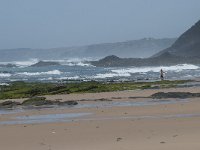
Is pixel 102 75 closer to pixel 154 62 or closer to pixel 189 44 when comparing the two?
pixel 154 62

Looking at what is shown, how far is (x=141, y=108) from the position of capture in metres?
17.9

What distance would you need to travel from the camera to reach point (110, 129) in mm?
12789

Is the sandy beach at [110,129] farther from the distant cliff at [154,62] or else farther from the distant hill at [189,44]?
the distant hill at [189,44]

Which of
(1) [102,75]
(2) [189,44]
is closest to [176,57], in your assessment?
(2) [189,44]

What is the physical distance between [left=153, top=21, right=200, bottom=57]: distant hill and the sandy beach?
9592cm

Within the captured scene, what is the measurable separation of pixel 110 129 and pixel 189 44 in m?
113

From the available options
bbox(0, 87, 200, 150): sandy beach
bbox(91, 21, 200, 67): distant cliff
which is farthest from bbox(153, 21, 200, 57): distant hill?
bbox(0, 87, 200, 150): sandy beach

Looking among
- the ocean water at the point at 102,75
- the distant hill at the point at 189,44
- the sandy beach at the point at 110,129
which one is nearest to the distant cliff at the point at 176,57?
the distant hill at the point at 189,44

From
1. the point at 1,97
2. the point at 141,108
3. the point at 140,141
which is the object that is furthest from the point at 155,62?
the point at 140,141

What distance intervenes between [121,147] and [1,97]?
17551mm

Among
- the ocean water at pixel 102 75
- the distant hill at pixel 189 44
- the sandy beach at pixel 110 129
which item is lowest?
the sandy beach at pixel 110 129

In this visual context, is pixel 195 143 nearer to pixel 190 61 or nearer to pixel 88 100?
pixel 88 100

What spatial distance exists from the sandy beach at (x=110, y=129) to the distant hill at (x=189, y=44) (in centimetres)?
9592

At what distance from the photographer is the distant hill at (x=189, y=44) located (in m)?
116
